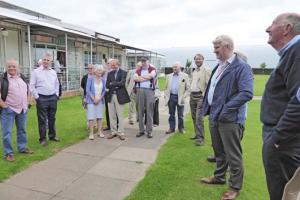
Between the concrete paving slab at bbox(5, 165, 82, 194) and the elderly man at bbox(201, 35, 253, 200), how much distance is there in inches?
87.1

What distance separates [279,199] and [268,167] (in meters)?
0.30

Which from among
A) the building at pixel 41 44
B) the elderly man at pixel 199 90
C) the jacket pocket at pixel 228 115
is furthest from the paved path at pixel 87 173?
the building at pixel 41 44

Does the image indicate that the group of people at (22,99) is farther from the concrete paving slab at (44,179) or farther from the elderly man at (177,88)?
the elderly man at (177,88)

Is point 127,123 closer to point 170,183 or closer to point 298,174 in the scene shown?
point 170,183

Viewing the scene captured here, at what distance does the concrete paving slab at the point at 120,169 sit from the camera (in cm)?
460

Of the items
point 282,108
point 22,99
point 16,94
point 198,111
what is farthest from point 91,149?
point 282,108

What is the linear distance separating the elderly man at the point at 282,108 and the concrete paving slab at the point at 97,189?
211cm

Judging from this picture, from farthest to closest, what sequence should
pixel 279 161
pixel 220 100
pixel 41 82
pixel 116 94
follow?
pixel 116 94 < pixel 41 82 < pixel 220 100 < pixel 279 161

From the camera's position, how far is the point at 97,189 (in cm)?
410

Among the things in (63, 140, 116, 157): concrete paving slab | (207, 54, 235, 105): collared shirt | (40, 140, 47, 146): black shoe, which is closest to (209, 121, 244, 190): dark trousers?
(207, 54, 235, 105): collared shirt

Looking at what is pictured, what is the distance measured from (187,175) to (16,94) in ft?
10.5

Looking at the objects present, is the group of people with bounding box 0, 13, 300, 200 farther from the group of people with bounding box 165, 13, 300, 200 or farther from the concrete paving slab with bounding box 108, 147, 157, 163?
the concrete paving slab with bounding box 108, 147, 157, 163

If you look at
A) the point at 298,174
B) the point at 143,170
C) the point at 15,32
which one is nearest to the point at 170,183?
the point at 143,170

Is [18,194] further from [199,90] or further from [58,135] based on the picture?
[199,90]
